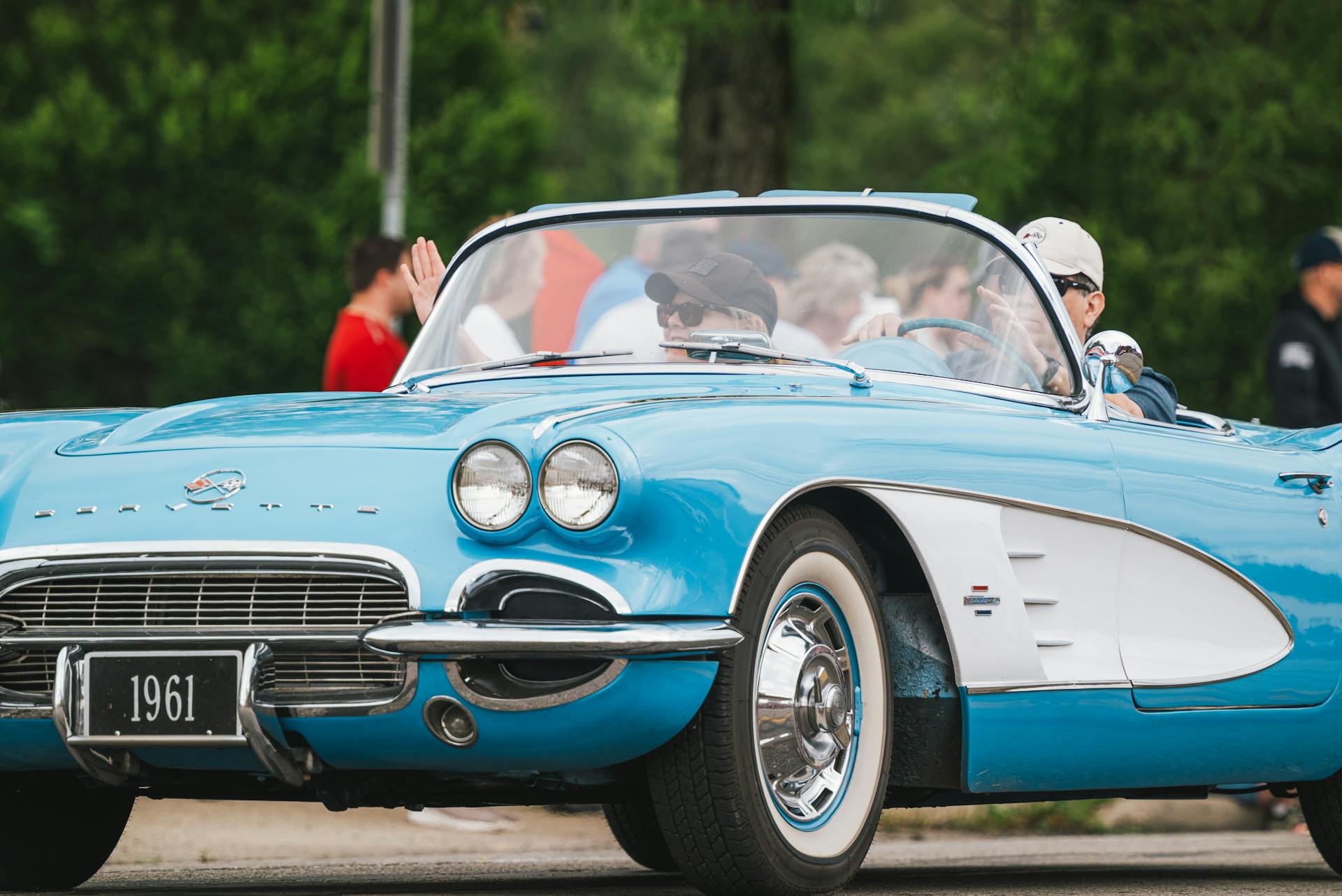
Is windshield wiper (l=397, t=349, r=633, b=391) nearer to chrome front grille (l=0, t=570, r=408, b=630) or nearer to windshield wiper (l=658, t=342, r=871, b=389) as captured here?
windshield wiper (l=658, t=342, r=871, b=389)

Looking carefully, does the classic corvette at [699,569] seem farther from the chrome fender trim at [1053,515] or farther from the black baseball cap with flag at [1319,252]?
the black baseball cap with flag at [1319,252]

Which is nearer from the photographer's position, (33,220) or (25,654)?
(25,654)

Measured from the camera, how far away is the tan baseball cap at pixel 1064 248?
591cm

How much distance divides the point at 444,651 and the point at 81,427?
135 cm

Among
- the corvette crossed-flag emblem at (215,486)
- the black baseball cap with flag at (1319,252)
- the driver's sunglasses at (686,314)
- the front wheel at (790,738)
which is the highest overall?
the driver's sunglasses at (686,314)

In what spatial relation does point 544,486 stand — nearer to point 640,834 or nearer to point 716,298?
point 716,298

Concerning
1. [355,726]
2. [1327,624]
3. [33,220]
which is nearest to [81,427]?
[355,726]

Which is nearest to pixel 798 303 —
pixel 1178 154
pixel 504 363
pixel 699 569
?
pixel 504 363

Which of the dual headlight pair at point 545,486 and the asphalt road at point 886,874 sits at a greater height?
the dual headlight pair at point 545,486

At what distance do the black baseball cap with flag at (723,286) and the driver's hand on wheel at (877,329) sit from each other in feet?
0.63

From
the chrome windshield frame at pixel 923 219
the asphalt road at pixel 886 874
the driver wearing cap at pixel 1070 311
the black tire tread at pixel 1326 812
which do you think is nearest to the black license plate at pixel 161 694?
the asphalt road at pixel 886 874

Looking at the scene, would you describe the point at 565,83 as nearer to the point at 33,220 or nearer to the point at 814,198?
the point at 33,220

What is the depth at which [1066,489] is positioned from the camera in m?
4.75

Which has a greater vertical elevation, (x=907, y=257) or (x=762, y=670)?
(x=907, y=257)
